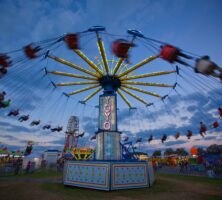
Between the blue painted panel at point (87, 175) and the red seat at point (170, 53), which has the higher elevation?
the red seat at point (170, 53)

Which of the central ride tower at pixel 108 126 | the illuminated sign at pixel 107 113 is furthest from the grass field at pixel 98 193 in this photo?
the illuminated sign at pixel 107 113

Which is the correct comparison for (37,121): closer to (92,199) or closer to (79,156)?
(79,156)

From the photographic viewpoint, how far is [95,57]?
13648mm

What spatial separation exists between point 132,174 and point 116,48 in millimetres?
8215

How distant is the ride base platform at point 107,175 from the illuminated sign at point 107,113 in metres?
2.77

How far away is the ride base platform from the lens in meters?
9.77

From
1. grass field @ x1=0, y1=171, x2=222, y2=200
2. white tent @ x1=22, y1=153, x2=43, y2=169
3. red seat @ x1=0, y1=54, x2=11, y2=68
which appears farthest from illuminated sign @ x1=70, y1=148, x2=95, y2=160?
Answer: white tent @ x1=22, y1=153, x2=43, y2=169

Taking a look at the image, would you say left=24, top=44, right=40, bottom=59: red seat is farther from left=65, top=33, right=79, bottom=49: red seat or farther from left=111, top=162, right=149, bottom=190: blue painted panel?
left=111, top=162, right=149, bottom=190: blue painted panel

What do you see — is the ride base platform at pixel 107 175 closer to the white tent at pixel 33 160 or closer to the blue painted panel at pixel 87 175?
the blue painted panel at pixel 87 175

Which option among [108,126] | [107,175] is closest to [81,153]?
[108,126]

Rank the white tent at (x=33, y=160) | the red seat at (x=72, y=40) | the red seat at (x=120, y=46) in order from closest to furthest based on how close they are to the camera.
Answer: the red seat at (x=120, y=46) → the red seat at (x=72, y=40) → the white tent at (x=33, y=160)

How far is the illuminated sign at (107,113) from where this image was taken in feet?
40.3

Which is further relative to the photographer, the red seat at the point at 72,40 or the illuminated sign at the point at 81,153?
the illuminated sign at the point at 81,153

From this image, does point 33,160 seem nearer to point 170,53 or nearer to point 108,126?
point 108,126
